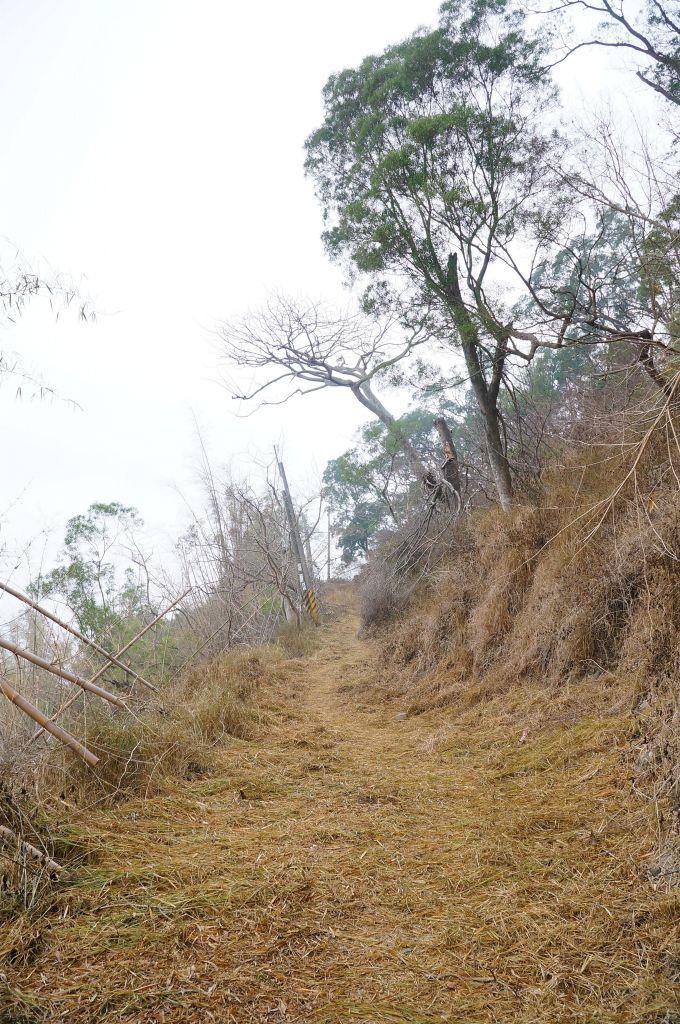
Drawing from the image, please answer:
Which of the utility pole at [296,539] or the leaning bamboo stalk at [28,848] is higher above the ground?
the utility pole at [296,539]

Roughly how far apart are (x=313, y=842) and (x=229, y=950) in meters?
0.95

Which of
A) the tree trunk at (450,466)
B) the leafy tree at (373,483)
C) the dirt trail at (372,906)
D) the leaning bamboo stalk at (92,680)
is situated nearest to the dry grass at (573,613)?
the dirt trail at (372,906)

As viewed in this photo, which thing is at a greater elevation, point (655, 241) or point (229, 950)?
point (655, 241)

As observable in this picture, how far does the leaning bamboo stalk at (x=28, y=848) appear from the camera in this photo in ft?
7.45

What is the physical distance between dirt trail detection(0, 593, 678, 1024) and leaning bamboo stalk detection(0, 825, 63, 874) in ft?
0.34

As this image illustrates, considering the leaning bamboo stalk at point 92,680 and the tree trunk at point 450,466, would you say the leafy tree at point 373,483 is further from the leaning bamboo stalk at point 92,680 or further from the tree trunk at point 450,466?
the leaning bamboo stalk at point 92,680

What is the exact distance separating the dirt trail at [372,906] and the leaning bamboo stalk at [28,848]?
103 mm

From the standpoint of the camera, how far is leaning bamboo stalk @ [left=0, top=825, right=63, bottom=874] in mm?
2271

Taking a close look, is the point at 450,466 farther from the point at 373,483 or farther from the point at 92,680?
the point at 373,483

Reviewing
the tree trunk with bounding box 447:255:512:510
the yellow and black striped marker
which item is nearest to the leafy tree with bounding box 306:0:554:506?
the tree trunk with bounding box 447:255:512:510

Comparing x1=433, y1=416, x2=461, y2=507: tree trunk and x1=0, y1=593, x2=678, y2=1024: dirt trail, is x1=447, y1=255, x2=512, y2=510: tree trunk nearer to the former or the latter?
x1=433, y1=416, x2=461, y2=507: tree trunk

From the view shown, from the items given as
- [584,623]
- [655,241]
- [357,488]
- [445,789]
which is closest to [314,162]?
[655,241]

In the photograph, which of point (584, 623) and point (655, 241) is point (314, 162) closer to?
point (655, 241)

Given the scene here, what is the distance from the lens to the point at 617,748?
10.6 ft
